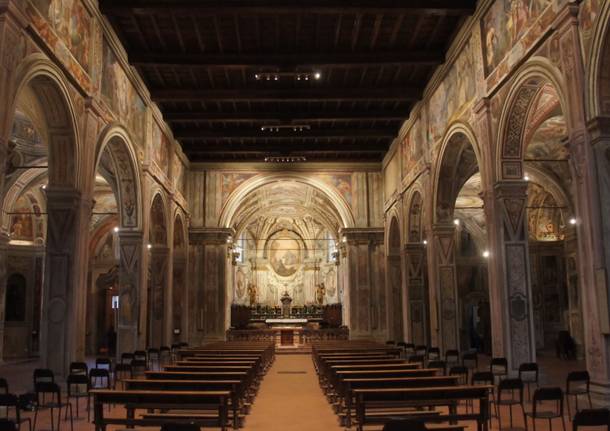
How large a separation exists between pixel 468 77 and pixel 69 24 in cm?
983

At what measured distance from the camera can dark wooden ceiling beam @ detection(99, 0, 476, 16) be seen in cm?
1391

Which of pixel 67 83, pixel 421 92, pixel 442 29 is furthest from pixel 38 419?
pixel 421 92

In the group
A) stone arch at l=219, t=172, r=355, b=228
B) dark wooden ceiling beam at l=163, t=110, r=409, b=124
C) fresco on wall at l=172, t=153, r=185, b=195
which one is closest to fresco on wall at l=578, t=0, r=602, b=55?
dark wooden ceiling beam at l=163, t=110, r=409, b=124

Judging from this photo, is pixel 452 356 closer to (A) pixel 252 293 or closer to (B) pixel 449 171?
(B) pixel 449 171

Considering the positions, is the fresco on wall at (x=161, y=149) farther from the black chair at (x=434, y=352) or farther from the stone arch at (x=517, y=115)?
the stone arch at (x=517, y=115)

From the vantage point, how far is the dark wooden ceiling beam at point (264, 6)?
45.6 ft

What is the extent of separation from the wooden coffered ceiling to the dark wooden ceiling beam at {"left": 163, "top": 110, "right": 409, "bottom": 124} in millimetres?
38

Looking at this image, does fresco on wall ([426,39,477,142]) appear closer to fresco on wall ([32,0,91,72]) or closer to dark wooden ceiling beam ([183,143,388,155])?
dark wooden ceiling beam ([183,143,388,155])

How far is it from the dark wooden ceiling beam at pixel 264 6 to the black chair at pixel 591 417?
10.8 m

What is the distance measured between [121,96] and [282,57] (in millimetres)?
4760

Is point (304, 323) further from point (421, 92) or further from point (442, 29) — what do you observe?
point (442, 29)

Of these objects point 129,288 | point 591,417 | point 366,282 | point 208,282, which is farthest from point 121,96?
point 366,282

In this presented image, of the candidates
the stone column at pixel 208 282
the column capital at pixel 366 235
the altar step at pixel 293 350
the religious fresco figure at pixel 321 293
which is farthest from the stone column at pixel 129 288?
the religious fresco figure at pixel 321 293

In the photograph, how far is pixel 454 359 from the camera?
16750 mm
